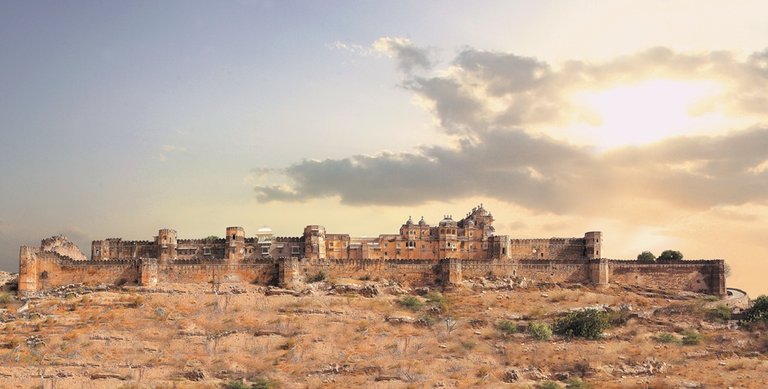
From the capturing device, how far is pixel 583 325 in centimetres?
7506

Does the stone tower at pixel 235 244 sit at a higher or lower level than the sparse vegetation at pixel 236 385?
higher

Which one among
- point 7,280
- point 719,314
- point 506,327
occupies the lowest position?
point 506,327

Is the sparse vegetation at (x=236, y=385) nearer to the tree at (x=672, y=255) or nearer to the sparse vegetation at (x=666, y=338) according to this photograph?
the sparse vegetation at (x=666, y=338)

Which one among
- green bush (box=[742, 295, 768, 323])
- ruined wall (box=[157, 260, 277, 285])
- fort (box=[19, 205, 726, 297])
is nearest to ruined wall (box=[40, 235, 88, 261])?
fort (box=[19, 205, 726, 297])

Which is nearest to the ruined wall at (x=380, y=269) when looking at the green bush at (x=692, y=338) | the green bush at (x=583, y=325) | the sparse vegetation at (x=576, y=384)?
the green bush at (x=583, y=325)

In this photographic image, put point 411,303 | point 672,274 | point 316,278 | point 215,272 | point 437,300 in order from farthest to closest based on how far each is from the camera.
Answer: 1. point 672,274
2. point 215,272
3. point 316,278
4. point 437,300
5. point 411,303

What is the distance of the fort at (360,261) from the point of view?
87938mm

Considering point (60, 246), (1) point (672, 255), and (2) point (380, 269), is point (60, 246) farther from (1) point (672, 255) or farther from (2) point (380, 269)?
(1) point (672, 255)

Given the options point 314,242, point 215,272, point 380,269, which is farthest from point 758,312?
point 215,272

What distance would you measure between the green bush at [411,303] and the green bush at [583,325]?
13.0 metres

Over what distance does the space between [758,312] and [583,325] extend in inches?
618

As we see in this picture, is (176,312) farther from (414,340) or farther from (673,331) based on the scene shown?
(673,331)

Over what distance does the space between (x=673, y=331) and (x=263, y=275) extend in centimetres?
4015

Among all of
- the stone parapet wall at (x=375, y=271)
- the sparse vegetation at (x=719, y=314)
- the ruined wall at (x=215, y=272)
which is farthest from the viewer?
the ruined wall at (x=215, y=272)
